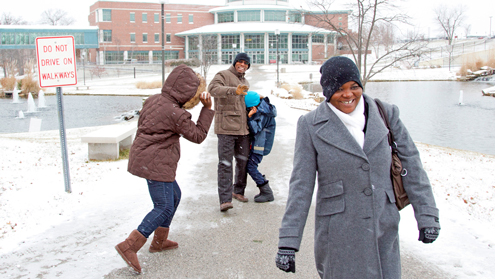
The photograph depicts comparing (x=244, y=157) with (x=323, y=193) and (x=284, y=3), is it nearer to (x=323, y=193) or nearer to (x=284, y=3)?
(x=323, y=193)

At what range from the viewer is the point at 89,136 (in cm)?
788

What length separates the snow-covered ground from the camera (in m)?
3.94

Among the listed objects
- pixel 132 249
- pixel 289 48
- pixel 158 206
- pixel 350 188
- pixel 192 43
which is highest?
pixel 192 43

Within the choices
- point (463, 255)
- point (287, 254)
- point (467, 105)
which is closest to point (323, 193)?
point (287, 254)

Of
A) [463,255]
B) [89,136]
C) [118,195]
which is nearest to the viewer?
[463,255]

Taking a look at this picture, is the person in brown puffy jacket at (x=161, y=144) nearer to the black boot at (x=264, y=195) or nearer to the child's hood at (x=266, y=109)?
the child's hood at (x=266, y=109)

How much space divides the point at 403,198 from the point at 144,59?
8336cm

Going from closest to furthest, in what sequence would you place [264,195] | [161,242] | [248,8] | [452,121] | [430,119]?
[161,242]
[264,195]
[452,121]
[430,119]
[248,8]

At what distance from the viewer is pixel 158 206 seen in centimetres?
380

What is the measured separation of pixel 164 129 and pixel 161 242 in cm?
117

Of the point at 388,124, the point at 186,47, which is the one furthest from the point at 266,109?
the point at 186,47

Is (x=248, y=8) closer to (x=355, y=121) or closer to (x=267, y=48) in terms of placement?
(x=267, y=48)

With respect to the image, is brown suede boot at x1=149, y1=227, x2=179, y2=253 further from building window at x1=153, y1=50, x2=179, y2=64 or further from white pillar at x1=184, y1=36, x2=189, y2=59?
building window at x1=153, y1=50, x2=179, y2=64

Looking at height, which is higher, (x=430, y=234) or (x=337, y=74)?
(x=337, y=74)
